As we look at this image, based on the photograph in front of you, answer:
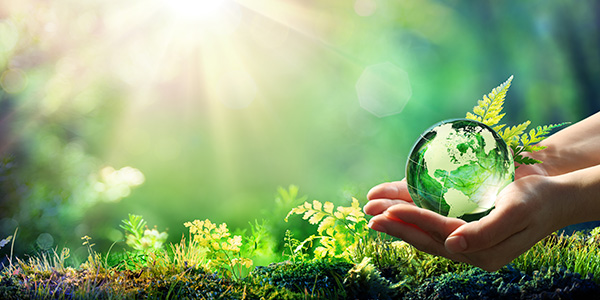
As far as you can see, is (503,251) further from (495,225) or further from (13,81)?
(13,81)

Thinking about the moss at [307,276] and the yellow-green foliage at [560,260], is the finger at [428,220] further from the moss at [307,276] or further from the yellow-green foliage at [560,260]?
the yellow-green foliage at [560,260]

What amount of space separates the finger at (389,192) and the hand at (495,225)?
0.46m

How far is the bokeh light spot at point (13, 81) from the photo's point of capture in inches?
154

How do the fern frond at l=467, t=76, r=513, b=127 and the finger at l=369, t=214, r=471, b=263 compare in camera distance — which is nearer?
the finger at l=369, t=214, r=471, b=263

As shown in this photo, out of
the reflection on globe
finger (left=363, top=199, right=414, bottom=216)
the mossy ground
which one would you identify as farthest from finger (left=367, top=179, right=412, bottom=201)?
the mossy ground

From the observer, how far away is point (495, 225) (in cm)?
156

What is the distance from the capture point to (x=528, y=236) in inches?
69.4

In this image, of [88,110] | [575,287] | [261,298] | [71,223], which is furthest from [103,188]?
[575,287]

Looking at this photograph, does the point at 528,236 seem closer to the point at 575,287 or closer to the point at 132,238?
the point at 575,287

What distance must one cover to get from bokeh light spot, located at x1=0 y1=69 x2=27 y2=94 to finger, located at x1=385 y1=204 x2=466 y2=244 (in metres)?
4.03

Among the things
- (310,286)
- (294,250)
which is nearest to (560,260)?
(310,286)

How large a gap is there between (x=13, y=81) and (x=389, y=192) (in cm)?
391

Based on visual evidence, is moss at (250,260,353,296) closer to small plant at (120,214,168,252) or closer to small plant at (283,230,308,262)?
small plant at (283,230,308,262)

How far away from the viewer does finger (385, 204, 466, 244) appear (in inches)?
68.1
